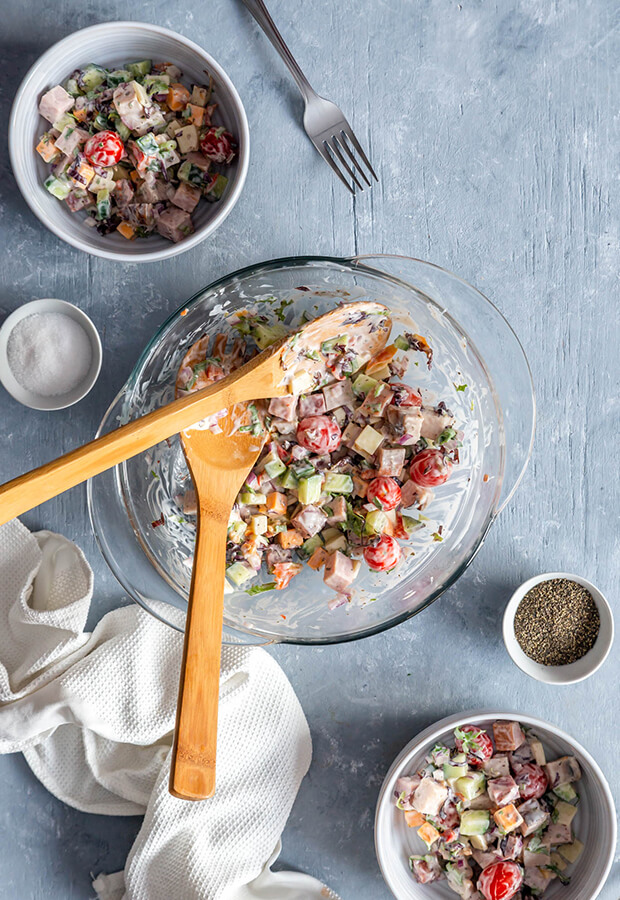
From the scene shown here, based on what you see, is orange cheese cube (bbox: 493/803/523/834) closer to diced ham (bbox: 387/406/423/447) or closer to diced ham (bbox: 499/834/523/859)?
diced ham (bbox: 499/834/523/859)

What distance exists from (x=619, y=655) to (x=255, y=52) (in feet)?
6.03

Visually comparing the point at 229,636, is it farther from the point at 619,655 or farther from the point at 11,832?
the point at 619,655

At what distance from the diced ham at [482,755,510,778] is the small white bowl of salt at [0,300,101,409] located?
1399mm

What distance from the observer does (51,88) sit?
1.83 metres

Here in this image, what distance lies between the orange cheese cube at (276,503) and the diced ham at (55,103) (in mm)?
1021

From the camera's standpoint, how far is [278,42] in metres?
1.89

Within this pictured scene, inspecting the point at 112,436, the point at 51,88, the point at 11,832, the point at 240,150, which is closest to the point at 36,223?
the point at 51,88

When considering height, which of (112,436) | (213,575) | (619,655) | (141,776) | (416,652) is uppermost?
(112,436)

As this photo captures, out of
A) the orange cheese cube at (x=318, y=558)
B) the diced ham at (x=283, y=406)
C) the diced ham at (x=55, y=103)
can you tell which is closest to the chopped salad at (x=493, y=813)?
the orange cheese cube at (x=318, y=558)

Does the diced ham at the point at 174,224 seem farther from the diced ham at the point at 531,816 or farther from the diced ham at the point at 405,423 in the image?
the diced ham at the point at 531,816

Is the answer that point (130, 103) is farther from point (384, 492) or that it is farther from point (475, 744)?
point (475, 744)

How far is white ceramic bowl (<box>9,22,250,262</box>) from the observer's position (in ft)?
5.82

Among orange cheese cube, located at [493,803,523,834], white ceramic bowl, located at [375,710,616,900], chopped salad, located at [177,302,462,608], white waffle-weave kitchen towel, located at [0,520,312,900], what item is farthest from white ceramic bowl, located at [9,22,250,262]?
orange cheese cube, located at [493,803,523,834]

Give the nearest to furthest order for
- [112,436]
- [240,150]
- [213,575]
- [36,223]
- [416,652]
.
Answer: [112,436] → [213,575] → [240,150] → [36,223] → [416,652]
